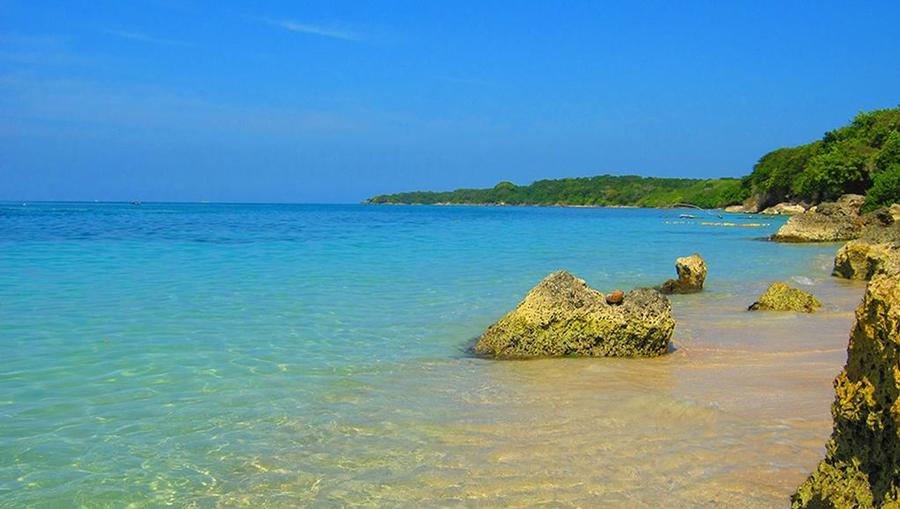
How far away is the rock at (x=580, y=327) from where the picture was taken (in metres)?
8.48

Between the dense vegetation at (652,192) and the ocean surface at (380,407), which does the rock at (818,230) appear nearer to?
the ocean surface at (380,407)

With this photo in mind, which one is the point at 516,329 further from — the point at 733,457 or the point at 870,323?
the point at 870,323

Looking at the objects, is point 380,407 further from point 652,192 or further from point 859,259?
point 652,192

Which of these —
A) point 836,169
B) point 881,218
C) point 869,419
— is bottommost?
point 869,419

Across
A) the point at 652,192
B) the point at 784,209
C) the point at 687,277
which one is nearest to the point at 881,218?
the point at 687,277

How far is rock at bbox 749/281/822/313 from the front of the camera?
11.5m

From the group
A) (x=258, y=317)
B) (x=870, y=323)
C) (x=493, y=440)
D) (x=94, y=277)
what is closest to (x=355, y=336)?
(x=258, y=317)

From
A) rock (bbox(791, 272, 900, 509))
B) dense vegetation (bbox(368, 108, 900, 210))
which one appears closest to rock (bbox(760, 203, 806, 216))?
dense vegetation (bbox(368, 108, 900, 210))

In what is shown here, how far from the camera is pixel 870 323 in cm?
341

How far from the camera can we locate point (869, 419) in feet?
11.0

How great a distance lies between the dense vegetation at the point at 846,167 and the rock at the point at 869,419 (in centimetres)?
4625

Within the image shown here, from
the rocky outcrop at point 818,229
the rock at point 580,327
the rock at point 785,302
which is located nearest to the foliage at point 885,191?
the rocky outcrop at point 818,229

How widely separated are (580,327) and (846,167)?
6060 cm

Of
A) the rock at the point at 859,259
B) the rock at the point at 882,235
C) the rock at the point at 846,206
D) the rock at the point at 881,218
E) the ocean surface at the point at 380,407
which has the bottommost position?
the ocean surface at the point at 380,407
